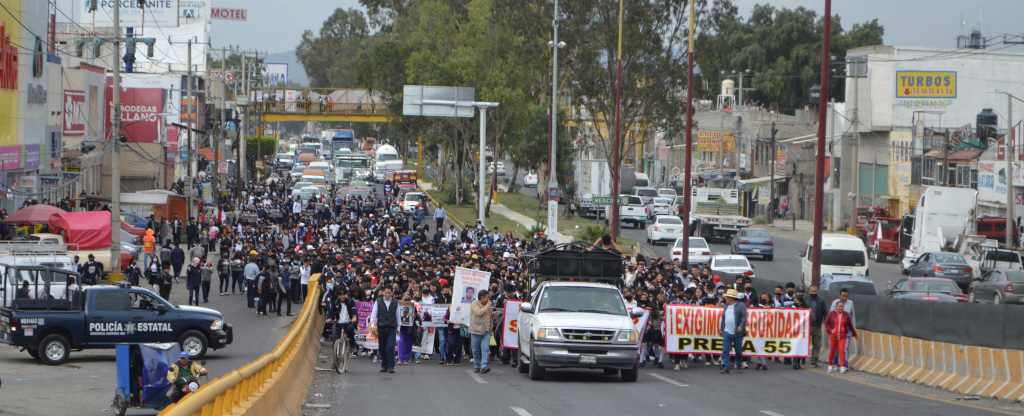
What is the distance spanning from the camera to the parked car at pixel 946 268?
32938 mm

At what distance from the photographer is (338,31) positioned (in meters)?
126

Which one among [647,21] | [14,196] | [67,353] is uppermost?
[647,21]

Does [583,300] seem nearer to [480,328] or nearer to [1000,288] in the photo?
[480,328]

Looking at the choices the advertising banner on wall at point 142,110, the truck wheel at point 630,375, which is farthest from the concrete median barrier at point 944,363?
the advertising banner on wall at point 142,110

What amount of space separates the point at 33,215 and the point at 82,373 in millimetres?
16534

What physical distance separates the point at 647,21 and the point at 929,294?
2799 centimetres

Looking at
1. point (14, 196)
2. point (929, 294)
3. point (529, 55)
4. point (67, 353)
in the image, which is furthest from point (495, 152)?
point (67, 353)

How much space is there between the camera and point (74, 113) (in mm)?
43125

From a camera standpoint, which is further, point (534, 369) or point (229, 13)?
point (229, 13)

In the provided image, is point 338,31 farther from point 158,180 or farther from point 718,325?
point 718,325

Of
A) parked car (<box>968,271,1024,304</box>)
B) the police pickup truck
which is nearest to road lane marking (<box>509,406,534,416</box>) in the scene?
the police pickup truck

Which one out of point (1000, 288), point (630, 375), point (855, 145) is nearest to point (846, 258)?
point (1000, 288)

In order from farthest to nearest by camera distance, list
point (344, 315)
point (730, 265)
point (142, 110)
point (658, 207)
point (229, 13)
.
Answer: point (229, 13)
point (658, 207)
point (142, 110)
point (730, 265)
point (344, 315)

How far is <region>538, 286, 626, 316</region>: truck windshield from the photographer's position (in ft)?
52.5
